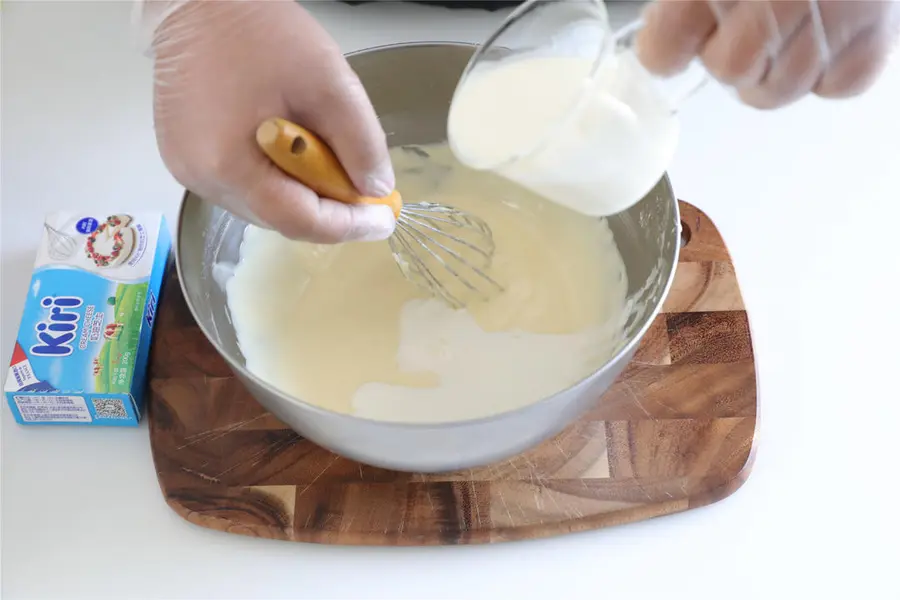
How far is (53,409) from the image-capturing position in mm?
949

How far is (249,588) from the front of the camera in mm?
879

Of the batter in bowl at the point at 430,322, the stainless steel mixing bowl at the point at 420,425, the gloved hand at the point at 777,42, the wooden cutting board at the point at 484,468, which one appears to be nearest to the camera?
the gloved hand at the point at 777,42

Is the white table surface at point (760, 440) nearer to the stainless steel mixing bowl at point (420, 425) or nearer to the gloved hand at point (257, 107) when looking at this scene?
the stainless steel mixing bowl at point (420, 425)

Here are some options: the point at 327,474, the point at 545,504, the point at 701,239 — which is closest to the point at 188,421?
the point at 327,474

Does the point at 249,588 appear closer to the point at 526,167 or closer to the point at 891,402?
the point at 526,167

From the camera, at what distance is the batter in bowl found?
0.98 m

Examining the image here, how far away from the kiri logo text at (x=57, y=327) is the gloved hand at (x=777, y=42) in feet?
2.29

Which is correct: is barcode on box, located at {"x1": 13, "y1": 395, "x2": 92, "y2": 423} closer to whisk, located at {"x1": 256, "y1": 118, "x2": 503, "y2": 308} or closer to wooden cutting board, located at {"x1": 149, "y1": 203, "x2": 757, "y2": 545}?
wooden cutting board, located at {"x1": 149, "y1": 203, "x2": 757, "y2": 545}

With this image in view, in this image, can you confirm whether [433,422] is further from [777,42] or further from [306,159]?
[777,42]

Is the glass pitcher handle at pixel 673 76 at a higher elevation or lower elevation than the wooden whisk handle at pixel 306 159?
higher

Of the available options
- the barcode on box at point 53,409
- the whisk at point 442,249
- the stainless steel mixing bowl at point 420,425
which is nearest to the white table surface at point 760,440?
the barcode on box at point 53,409

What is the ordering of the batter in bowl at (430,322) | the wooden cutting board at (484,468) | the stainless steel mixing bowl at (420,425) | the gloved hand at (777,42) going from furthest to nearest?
1. the batter in bowl at (430,322)
2. the wooden cutting board at (484,468)
3. the stainless steel mixing bowl at (420,425)
4. the gloved hand at (777,42)

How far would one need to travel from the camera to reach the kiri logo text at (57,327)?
3.10ft

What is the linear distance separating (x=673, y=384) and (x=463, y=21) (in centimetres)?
71
